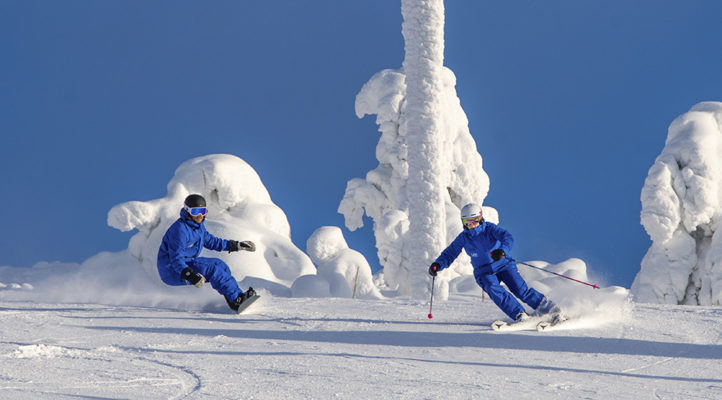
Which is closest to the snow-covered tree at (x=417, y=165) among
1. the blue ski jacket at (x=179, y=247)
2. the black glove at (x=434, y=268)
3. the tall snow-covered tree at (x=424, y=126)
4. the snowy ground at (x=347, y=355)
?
A: the tall snow-covered tree at (x=424, y=126)

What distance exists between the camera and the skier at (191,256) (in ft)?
23.2

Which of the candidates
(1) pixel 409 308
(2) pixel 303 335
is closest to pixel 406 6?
(1) pixel 409 308

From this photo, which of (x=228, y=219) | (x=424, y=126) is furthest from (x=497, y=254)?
(x=228, y=219)

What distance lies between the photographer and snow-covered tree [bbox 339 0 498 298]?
14664 millimetres

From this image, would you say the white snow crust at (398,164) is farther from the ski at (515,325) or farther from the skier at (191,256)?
the ski at (515,325)

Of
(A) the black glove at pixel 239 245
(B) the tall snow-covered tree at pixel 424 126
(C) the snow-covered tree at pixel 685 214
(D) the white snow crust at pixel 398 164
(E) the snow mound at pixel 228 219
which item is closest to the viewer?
(A) the black glove at pixel 239 245

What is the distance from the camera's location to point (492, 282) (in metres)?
6.66

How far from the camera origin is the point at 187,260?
7.24 m

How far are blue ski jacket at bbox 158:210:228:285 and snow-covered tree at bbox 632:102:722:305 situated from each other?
1516 cm

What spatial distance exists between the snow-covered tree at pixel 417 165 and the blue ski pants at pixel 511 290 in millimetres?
7920

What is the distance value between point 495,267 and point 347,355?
7.30 ft

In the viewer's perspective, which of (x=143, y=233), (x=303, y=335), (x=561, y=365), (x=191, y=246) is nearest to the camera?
(x=561, y=365)

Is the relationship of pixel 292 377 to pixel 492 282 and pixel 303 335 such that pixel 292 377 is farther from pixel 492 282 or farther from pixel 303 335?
pixel 492 282

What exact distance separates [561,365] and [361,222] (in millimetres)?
20974
